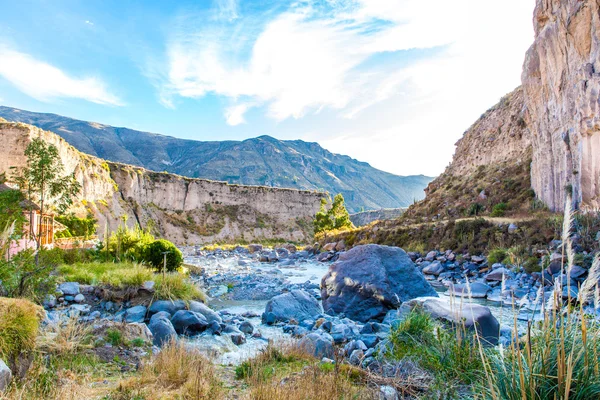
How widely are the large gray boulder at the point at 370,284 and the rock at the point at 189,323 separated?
11.0ft

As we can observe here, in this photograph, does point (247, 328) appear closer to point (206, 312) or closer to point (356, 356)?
point (206, 312)

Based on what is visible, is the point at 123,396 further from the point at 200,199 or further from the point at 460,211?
the point at 200,199

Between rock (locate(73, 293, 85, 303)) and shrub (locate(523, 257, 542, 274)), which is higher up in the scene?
shrub (locate(523, 257, 542, 274))

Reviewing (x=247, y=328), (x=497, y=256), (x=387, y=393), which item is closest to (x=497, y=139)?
(x=497, y=256)

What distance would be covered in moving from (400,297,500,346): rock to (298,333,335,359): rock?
6.12 feet

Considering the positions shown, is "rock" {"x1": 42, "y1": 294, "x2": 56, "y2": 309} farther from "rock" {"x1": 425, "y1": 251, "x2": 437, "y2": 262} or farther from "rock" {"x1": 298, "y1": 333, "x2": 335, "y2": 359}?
"rock" {"x1": 425, "y1": 251, "x2": 437, "y2": 262}

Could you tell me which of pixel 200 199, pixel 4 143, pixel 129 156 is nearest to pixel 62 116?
pixel 129 156

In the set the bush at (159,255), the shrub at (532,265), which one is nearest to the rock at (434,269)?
the shrub at (532,265)

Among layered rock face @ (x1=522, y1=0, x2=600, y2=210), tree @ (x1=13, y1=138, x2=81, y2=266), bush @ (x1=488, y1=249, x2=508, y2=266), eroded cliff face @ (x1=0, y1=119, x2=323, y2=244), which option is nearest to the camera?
tree @ (x1=13, y1=138, x2=81, y2=266)

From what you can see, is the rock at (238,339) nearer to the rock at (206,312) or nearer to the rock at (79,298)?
the rock at (206,312)

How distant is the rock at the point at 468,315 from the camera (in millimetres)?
5758

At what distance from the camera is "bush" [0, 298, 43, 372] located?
3.87m

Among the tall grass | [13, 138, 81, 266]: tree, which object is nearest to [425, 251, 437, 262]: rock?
[13, 138, 81, 266]: tree

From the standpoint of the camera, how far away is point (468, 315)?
19.8 feet
